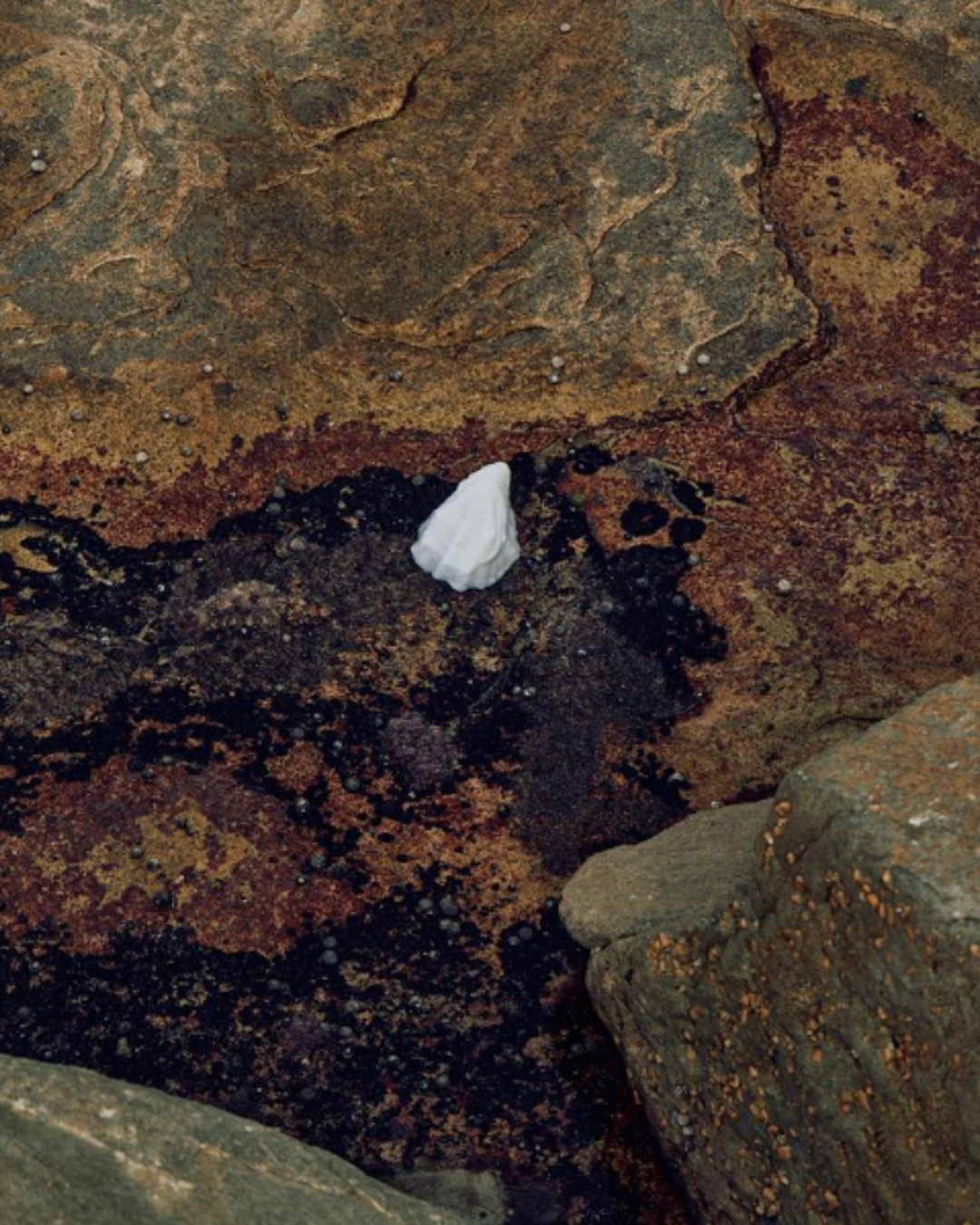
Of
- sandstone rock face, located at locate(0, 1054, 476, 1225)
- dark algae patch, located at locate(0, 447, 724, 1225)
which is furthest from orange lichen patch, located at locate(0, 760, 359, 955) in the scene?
sandstone rock face, located at locate(0, 1054, 476, 1225)

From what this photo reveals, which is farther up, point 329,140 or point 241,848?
point 329,140

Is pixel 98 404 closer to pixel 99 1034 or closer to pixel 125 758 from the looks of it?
pixel 125 758

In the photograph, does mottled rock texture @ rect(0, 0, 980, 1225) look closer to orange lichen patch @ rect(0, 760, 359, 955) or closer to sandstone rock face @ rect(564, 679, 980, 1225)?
orange lichen patch @ rect(0, 760, 359, 955)

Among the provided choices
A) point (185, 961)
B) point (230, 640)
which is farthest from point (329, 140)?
point (185, 961)

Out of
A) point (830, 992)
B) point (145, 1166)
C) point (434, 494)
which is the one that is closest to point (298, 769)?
point (434, 494)

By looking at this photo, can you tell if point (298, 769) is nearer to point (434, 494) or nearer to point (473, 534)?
point (473, 534)

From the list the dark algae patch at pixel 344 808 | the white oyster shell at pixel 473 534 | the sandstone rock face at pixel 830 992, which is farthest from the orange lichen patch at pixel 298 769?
the sandstone rock face at pixel 830 992
